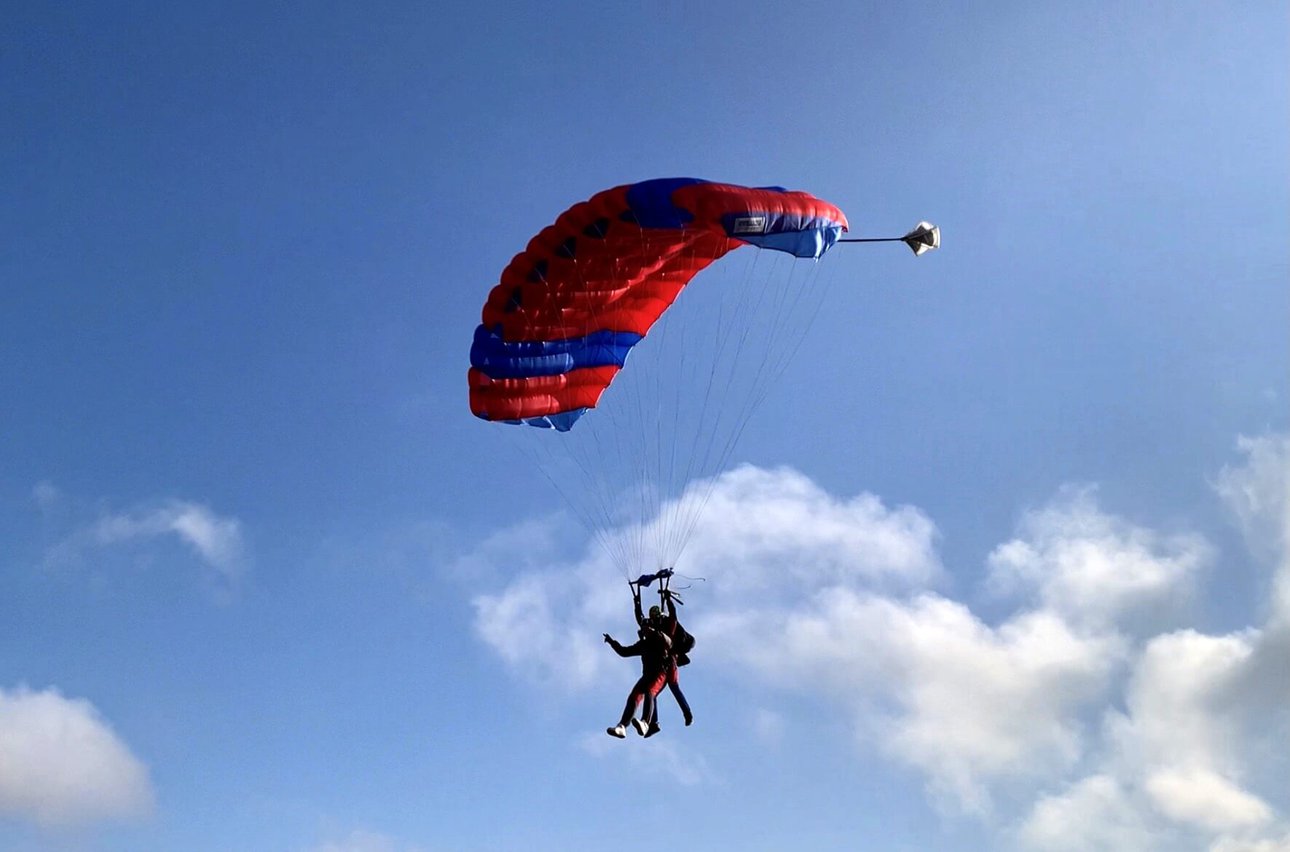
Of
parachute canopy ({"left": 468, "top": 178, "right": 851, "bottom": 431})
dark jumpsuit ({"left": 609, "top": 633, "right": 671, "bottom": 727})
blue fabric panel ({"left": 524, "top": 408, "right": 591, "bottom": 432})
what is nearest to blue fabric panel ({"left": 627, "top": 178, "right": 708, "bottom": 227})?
parachute canopy ({"left": 468, "top": 178, "right": 851, "bottom": 431})

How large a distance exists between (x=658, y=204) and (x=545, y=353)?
11.4 feet

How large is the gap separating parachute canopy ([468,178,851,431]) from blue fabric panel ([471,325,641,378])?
0.02m

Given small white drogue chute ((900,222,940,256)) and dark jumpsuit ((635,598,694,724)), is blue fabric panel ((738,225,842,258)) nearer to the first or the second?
small white drogue chute ((900,222,940,256))

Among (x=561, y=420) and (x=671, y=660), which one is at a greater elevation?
(x=561, y=420)

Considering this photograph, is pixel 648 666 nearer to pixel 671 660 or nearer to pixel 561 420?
pixel 671 660

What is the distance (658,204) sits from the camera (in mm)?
14266

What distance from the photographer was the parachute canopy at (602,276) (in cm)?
1423

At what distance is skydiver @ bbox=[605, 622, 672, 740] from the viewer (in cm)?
1419

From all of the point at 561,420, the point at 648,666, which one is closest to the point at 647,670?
the point at 648,666

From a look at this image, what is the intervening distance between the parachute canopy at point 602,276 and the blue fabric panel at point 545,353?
16 millimetres

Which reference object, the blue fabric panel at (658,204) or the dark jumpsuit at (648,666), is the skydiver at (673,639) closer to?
the dark jumpsuit at (648,666)

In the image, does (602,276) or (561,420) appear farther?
(561,420)

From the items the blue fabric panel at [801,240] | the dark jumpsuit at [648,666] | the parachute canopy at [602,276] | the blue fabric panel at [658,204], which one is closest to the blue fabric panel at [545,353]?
the parachute canopy at [602,276]

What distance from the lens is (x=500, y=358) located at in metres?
16.4
